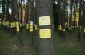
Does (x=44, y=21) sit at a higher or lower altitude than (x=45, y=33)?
higher

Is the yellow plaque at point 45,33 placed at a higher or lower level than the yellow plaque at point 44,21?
lower

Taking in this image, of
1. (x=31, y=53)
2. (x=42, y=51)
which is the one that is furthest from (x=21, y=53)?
(x=42, y=51)

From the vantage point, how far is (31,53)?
1627cm

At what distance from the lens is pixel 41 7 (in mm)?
5355

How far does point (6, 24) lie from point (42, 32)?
62.1ft

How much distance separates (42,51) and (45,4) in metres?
0.96

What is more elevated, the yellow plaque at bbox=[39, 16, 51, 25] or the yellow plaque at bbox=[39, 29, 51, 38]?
the yellow plaque at bbox=[39, 16, 51, 25]

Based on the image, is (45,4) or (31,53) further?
(31,53)

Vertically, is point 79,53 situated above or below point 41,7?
below

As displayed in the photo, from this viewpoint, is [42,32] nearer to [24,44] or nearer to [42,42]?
[42,42]

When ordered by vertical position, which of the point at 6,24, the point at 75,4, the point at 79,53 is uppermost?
the point at 75,4

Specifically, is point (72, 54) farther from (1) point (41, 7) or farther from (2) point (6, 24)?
(1) point (41, 7)

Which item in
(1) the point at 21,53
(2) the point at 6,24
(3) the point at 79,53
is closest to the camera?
(1) the point at 21,53

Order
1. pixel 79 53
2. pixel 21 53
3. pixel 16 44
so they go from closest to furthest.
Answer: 1. pixel 21 53
2. pixel 79 53
3. pixel 16 44
